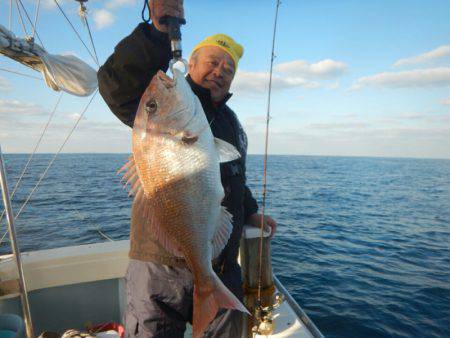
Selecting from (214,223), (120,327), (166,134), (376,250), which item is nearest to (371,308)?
(376,250)

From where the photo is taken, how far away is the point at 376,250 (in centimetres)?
1075

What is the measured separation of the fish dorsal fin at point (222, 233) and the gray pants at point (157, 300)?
1.37 ft

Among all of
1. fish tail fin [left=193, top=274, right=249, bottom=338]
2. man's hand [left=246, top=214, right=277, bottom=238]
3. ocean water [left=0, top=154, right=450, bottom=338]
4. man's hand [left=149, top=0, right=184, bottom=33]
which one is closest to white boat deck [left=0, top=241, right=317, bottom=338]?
man's hand [left=246, top=214, right=277, bottom=238]

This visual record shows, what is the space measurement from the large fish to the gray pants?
46 centimetres

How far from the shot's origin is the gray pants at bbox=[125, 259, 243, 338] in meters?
2.04

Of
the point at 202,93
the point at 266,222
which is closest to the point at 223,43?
the point at 202,93

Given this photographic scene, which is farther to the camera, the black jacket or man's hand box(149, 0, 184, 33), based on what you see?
the black jacket

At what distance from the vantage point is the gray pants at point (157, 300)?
2041 mm

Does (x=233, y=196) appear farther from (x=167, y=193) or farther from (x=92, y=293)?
(x=92, y=293)

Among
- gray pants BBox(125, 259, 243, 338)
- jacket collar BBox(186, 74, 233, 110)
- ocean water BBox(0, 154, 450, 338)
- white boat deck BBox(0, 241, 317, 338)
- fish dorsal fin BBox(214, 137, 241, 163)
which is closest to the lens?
fish dorsal fin BBox(214, 137, 241, 163)

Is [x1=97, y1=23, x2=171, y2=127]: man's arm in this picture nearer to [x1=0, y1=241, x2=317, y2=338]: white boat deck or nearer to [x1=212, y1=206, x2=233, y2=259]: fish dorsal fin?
[x1=212, y1=206, x2=233, y2=259]: fish dorsal fin

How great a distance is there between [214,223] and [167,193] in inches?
12.6

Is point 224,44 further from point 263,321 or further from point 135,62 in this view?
point 263,321

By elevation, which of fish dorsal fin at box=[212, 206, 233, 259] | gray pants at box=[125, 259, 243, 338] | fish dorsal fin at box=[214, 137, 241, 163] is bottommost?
gray pants at box=[125, 259, 243, 338]
